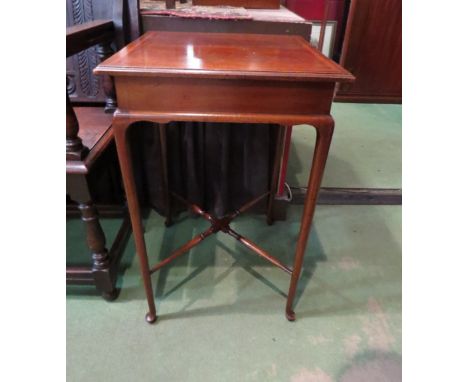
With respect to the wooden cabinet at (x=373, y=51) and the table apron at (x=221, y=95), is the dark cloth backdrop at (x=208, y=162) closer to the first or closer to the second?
the table apron at (x=221, y=95)

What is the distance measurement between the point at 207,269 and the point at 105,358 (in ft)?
1.47

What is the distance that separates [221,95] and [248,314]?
741mm

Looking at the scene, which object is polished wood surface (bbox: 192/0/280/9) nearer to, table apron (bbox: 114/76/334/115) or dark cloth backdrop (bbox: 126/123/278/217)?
dark cloth backdrop (bbox: 126/123/278/217)

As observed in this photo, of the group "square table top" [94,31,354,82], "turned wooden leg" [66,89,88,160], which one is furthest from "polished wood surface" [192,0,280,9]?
"turned wooden leg" [66,89,88,160]

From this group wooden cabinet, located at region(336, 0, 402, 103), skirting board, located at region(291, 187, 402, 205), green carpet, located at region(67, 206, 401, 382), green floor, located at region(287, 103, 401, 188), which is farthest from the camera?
wooden cabinet, located at region(336, 0, 402, 103)

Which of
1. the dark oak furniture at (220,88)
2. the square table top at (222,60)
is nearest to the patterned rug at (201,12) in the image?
the square table top at (222,60)

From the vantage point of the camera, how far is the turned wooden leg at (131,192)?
Answer: 69 cm

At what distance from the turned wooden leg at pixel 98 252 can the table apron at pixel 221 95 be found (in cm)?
43

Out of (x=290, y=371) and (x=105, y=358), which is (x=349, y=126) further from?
(x=105, y=358)

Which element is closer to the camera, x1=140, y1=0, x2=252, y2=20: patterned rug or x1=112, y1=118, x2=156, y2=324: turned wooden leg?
x1=112, y1=118, x2=156, y2=324: turned wooden leg

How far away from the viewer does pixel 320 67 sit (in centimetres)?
67

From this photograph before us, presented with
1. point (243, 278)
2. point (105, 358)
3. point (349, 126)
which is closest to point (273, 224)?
point (243, 278)

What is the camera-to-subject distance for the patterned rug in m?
1.03

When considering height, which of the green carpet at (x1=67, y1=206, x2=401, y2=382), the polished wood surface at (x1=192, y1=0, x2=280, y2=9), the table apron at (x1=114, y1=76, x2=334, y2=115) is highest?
the polished wood surface at (x1=192, y1=0, x2=280, y2=9)
